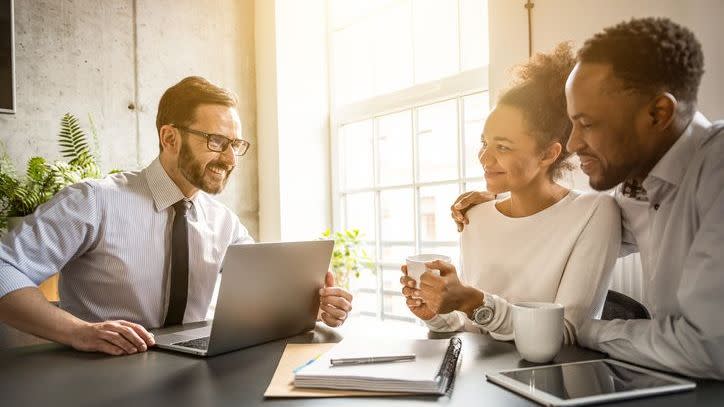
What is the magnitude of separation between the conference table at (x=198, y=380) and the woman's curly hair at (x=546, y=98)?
2.12 ft

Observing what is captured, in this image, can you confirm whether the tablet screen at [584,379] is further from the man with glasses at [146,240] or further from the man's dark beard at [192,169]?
the man's dark beard at [192,169]

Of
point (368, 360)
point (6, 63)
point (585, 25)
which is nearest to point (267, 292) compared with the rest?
point (368, 360)

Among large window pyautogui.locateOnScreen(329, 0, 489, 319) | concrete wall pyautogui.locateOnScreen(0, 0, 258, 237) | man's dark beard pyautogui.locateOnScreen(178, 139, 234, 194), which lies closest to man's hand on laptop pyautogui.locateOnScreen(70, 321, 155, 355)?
man's dark beard pyautogui.locateOnScreen(178, 139, 234, 194)

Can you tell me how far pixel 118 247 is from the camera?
67.8 inches

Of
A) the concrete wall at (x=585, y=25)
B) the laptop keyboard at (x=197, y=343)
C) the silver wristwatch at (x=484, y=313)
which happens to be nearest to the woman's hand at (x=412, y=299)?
the silver wristwatch at (x=484, y=313)

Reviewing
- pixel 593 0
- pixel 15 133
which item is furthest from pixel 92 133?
pixel 593 0

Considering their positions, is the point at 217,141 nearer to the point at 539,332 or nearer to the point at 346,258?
the point at 539,332

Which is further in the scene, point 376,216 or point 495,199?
point 376,216

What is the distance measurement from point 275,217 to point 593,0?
239 cm

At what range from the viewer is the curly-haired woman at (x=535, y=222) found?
1354 millimetres

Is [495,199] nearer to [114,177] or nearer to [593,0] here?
[593,0]

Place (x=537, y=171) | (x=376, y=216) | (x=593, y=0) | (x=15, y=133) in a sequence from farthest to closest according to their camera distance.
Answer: (x=376, y=216) < (x=15, y=133) < (x=593, y=0) < (x=537, y=171)

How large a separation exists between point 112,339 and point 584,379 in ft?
3.22

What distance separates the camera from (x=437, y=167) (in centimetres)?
312
